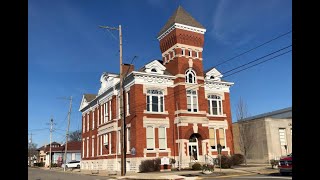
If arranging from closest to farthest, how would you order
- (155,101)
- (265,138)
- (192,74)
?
(155,101), (192,74), (265,138)

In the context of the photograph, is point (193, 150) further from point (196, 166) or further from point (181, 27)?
point (181, 27)

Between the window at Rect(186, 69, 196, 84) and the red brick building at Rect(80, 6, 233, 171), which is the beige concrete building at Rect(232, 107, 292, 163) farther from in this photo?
the window at Rect(186, 69, 196, 84)

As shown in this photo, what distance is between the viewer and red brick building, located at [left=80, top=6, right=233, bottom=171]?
120 ft

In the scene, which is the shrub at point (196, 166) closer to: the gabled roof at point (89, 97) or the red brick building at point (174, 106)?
the red brick building at point (174, 106)

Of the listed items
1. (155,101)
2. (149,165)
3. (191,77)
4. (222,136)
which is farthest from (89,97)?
(149,165)

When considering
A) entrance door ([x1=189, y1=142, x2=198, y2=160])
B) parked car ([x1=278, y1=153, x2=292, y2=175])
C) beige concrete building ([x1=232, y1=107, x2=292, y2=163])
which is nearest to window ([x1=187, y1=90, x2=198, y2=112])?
entrance door ([x1=189, y1=142, x2=198, y2=160])

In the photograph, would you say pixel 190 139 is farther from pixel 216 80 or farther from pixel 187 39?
pixel 187 39

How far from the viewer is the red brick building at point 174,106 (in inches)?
1441

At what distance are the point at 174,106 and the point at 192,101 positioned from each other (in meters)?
2.27

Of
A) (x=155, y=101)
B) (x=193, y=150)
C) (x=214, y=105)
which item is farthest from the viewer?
(x=214, y=105)

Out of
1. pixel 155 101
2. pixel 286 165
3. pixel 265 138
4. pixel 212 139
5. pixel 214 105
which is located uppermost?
pixel 155 101

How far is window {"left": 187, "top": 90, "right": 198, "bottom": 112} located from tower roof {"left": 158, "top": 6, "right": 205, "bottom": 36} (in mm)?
8248

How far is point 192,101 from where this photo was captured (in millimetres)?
39219
